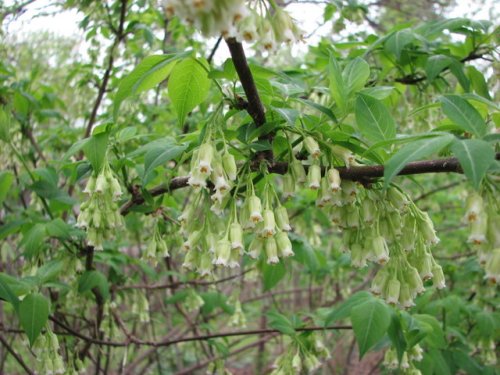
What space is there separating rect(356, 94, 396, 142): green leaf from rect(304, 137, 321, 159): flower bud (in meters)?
0.19

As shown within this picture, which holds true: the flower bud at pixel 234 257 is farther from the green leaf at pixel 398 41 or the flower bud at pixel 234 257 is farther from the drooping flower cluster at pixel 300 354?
the green leaf at pixel 398 41

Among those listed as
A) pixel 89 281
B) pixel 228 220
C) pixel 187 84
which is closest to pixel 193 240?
pixel 228 220

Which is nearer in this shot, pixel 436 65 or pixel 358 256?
pixel 358 256

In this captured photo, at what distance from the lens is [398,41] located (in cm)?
297

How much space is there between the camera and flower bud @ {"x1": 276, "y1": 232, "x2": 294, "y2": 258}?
190 cm

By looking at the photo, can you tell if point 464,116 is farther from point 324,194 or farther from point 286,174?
point 286,174

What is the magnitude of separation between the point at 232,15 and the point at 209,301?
3715mm

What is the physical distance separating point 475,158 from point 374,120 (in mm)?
596

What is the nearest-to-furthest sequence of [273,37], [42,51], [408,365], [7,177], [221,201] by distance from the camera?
[273,37] < [221,201] < [7,177] < [408,365] < [42,51]

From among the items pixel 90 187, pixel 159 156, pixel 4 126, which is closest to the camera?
pixel 159 156

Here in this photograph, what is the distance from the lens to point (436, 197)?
7301 mm

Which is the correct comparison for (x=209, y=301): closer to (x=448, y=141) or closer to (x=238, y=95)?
(x=238, y=95)

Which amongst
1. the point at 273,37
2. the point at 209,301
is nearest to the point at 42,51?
the point at 209,301

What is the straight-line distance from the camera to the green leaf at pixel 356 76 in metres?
1.96
